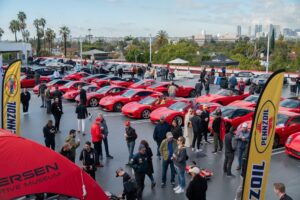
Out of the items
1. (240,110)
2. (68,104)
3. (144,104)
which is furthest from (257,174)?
(68,104)

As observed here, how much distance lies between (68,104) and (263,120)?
19129mm

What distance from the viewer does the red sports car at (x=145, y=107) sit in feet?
64.3

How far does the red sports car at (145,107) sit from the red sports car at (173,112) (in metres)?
1.07

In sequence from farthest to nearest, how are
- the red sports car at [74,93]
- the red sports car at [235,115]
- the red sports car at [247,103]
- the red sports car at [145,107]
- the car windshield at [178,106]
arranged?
the red sports car at [74,93]
the red sports car at [145,107]
the red sports car at [247,103]
the car windshield at [178,106]
the red sports car at [235,115]

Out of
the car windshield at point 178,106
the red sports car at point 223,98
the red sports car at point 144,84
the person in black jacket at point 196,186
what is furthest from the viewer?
the red sports car at point 144,84

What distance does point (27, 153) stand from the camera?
712cm

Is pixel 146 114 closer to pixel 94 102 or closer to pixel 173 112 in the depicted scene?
pixel 173 112

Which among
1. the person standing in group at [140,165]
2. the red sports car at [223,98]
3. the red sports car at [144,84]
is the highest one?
the red sports car at [144,84]

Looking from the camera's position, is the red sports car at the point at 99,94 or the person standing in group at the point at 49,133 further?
the red sports car at the point at 99,94

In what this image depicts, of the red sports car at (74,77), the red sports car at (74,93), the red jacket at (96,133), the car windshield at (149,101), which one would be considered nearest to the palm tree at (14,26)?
the red sports car at (74,77)

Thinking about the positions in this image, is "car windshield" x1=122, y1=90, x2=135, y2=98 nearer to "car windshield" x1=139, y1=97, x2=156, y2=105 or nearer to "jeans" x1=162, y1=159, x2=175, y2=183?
"car windshield" x1=139, y1=97, x2=156, y2=105

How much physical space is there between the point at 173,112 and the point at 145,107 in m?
2.41

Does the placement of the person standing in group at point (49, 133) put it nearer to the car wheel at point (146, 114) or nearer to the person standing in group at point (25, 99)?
the car wheel at point (146, 114)

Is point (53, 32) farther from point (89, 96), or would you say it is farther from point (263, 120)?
point (263, 120)
